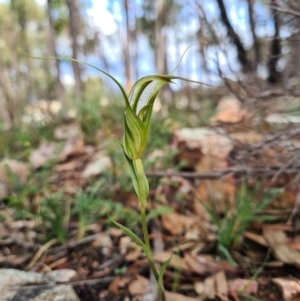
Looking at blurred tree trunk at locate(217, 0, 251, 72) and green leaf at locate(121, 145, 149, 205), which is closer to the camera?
green leaf at locate(121, 145, 149, 205)

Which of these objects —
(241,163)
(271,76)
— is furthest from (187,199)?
(271,76)

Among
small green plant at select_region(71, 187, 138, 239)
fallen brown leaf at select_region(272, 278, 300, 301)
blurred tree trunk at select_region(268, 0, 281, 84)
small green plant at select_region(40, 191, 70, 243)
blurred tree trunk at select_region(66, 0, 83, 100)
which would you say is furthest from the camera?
blurred tree trunk at select_region(66, 0, 83, 100)

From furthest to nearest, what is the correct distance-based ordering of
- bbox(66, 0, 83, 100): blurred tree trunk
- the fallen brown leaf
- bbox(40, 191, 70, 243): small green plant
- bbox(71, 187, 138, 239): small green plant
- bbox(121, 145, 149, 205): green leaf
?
bbox(66, 0, 83, 100): blurred tree trunk < bbox(71, 187, 138, 239): small green plant < bbox(40, 191, 70, 243): small green plant < the fallen brown leaf < bbox(121, 145, 149, 205): green leaf

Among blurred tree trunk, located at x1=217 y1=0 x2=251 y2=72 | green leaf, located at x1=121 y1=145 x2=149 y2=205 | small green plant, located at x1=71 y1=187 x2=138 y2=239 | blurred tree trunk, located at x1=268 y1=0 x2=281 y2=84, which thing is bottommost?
small green plant, located at x1=71 y1=187 x2=138 y2=239

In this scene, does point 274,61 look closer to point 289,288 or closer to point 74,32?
point 289,288

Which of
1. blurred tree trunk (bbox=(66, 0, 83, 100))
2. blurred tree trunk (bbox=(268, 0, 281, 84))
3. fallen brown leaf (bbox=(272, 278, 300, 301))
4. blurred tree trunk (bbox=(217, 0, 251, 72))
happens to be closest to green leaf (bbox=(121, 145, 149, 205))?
fallen brown leaf (bbox=(272, 278, 300, 301))

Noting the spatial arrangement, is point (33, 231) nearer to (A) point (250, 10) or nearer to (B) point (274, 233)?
(B) point (274, 233)

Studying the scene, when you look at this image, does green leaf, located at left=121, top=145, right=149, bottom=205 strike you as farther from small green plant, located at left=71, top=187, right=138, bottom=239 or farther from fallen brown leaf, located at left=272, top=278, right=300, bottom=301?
small green plant, located at left=71, top=187, right=138, bottom=239

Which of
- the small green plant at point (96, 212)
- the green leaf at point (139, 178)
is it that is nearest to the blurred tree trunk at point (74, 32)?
the small green plant at point (96, 212)

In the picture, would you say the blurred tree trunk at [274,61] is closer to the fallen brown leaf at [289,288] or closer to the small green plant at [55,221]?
the fallen brown leaf at [289,288]
